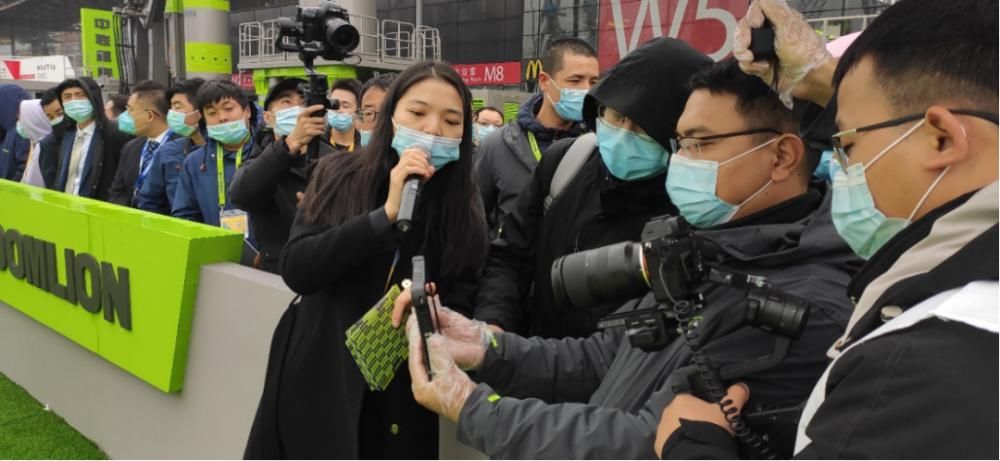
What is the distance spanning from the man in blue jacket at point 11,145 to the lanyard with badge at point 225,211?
191 inches

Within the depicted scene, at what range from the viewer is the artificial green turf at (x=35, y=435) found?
3471mm

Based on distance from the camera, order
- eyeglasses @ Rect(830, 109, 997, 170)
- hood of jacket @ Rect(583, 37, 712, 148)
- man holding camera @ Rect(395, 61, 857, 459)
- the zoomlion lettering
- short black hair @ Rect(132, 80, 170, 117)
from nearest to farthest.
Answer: eyeglasses @ Rect(830, 109, 997, 170)
man holding camera @ Rect(395, 61, 857, 459)
hood of jacket @ Rect(583, 37, 712, 148)
the zoomlion lettering
short black hair @ Rect(132, 80, 170, 117)

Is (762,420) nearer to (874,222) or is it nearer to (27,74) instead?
(874,222)

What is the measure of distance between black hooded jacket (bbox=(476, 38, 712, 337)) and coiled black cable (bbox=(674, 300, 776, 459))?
86cm

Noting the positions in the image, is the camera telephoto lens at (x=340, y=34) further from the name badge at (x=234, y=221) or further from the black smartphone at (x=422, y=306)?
the black smartphone at (x=422, y=306)

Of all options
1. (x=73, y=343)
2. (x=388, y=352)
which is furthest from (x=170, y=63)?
(x=388, y=352)

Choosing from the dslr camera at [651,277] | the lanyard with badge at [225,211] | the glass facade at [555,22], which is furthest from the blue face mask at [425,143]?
the glass facade at [555,22]

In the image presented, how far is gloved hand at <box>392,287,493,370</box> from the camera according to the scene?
5.35 ft

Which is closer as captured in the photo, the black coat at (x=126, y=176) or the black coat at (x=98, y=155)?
the black coat at (x=126, y=176)

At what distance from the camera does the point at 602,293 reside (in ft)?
4.04

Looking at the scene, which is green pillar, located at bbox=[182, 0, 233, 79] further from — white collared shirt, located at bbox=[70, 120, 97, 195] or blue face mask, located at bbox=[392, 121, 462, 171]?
blue face mask, located at bbox=[392, 121, 462, 171]

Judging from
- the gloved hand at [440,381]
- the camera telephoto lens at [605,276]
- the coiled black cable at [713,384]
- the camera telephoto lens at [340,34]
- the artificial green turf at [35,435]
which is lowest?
the artificial green turf at [35,435]

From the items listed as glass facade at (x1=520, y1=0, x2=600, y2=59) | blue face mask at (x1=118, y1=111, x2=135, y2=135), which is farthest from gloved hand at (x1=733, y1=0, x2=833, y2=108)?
glass facade at (x1=520, y1=0, x2=600, y2=59)

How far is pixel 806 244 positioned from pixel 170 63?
75.9 ft
